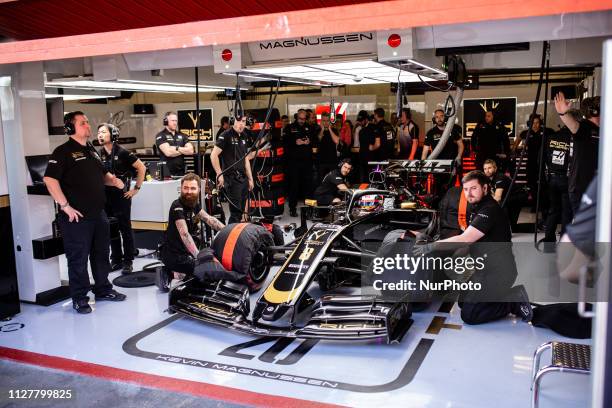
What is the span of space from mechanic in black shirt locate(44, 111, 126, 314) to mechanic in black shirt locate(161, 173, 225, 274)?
2.30 feet

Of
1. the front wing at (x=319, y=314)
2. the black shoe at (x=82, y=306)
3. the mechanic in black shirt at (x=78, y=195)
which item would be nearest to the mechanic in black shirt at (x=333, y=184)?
the front wing at (x=319, y=314)

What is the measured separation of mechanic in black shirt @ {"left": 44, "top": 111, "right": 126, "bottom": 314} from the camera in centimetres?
550

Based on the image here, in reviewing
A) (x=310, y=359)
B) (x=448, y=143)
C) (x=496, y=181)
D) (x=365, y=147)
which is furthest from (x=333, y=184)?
(x=310, y=359)

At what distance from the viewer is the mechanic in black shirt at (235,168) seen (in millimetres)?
8305

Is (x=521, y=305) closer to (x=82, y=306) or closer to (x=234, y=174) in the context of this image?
(x=82, y=306)

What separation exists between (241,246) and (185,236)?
67 cm

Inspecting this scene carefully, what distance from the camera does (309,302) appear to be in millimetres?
5328

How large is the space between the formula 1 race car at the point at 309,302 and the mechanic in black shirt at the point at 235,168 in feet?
7.68

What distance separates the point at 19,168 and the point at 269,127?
5756mm

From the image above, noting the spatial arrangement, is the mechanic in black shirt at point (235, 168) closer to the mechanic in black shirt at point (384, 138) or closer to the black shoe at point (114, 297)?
the black shoe at point (114, 297)

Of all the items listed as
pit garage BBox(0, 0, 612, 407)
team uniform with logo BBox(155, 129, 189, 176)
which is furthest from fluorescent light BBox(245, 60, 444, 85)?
team uniform with logo BBox(155, 129, 189, 176)

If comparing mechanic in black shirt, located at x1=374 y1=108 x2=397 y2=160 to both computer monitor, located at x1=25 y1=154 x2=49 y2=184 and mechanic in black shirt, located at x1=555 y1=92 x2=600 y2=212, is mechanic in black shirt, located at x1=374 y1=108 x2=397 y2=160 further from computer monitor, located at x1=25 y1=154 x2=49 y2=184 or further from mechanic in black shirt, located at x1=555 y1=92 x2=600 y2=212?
computer monitor, located at x1=25 y1=154 x2=49 y2=184

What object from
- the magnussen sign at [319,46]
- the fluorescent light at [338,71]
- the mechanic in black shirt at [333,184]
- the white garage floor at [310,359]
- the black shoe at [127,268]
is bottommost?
the white garage floor at [310,359]

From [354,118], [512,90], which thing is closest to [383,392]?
[512,90]
